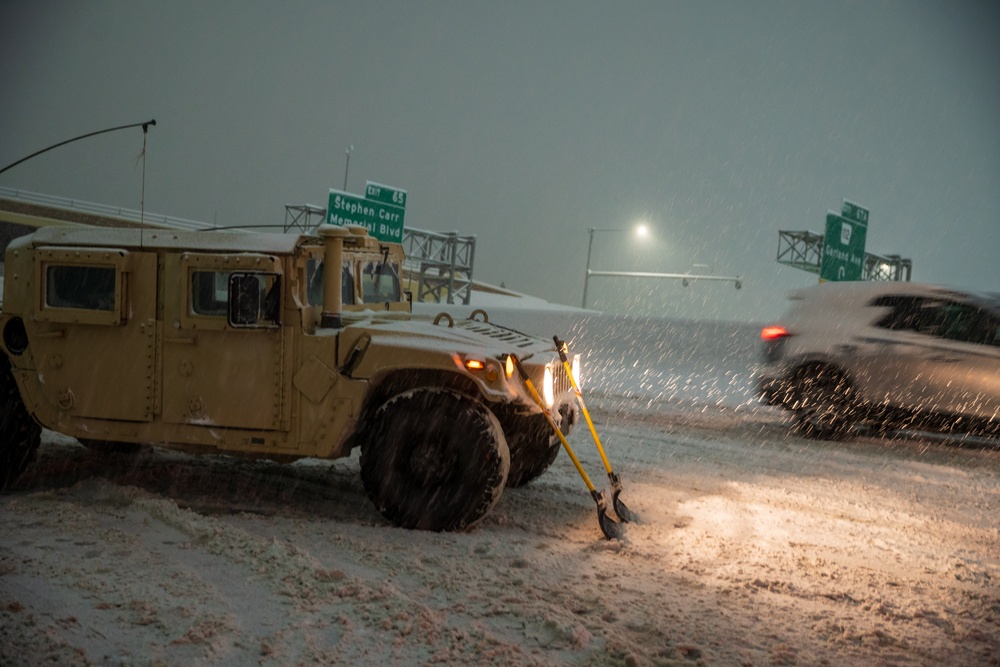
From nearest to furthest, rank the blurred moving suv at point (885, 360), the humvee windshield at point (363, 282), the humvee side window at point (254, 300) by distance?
1. the humvee side window at point (254, 300)
2. the humvee windshield at point (363, 282)
3. the blurred moving suv at point (885, 360)

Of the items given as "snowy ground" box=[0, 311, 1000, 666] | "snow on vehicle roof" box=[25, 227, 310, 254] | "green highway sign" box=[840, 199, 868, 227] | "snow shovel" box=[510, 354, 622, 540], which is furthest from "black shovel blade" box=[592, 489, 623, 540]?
"green highway sign" box=[840, 199, 868, 227]

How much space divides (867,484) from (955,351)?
2602 mm

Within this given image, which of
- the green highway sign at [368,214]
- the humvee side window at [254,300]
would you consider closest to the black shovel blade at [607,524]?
the humvee side window at [254,300]

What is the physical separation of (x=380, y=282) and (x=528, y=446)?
1715 mm

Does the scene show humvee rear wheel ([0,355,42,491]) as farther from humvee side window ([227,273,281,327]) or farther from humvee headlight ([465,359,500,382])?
humvee headlight ([465,359,500,382])

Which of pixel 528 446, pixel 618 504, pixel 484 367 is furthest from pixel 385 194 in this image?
pixel 484 367

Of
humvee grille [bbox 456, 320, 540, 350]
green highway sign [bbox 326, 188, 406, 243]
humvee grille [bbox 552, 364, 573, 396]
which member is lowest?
humvee grille [bbox 552, 364, 573, 396]

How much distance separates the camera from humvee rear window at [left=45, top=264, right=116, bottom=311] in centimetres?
600

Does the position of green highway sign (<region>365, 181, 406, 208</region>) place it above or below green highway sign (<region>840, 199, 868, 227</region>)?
below

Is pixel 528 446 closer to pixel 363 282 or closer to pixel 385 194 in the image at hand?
pixel 363 282

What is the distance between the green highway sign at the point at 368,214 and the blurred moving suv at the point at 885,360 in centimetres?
1549

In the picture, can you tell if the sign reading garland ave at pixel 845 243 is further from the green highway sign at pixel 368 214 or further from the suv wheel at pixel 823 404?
the suv wheel at pixel 823 404

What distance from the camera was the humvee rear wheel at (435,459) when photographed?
5406 mm

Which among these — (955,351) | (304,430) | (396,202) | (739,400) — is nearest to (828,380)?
(955,351)
